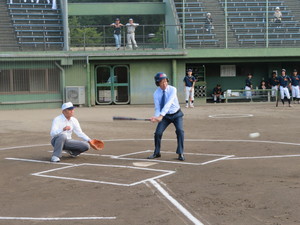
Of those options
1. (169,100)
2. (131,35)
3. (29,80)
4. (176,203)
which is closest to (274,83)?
(131,35)

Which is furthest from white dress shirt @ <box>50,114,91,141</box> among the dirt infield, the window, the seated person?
the seated person

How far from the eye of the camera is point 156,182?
26.8ft

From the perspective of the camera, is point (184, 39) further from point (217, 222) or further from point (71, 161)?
point (217, 222)

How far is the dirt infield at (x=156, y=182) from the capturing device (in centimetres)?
626

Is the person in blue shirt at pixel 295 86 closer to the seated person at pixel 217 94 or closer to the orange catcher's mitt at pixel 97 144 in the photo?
the seated person at pixel 217 94

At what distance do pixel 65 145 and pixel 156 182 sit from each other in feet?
10.4

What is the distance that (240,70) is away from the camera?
3353 centimetres

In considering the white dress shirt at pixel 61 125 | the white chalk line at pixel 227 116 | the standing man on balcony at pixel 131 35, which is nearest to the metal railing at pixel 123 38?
the standing man on balcony at pixel 131 35

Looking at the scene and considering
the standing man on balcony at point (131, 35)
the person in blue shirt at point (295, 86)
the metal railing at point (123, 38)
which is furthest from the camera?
the standing man on balcony at point (131, 35)

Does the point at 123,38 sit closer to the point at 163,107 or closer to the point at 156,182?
the point at 163,107

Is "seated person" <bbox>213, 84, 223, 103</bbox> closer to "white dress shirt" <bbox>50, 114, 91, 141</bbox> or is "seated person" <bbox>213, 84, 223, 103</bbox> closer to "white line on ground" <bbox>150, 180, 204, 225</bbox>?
"white dress shirt" <bbox>50, 114, 91, 141</bbox>

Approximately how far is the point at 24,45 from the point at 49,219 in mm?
24738

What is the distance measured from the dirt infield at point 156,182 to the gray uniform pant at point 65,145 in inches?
9.5

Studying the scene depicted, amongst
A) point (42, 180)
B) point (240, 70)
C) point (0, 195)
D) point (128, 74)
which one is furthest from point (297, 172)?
point (240, 70)
